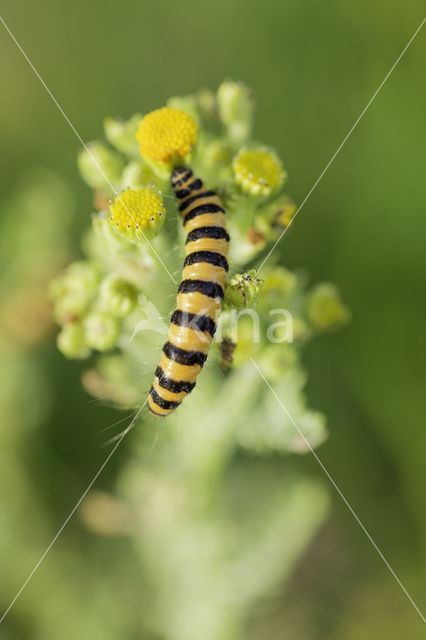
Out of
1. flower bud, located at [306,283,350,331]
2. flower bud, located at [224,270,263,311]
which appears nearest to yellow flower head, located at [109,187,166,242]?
flower bud, located at [224,270,263,311]

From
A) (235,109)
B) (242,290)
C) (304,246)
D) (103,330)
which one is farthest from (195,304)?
(304,246)

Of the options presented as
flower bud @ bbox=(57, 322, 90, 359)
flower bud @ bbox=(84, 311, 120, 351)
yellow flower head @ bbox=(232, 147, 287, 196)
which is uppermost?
yellow flower head @ bbox=(232, 147, 287, 196)

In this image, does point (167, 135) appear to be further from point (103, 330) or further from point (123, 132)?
point (103, 330)

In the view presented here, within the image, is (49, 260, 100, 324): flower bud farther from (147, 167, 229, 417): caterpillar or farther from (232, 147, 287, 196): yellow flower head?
(232, 147, 287, 196): yellow flower head

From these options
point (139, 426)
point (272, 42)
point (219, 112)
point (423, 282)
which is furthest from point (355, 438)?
point (272, 42)

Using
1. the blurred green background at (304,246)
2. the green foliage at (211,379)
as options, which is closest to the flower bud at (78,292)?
the green foliage at (211,379)

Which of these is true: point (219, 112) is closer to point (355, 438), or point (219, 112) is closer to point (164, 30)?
point (164, 30)
